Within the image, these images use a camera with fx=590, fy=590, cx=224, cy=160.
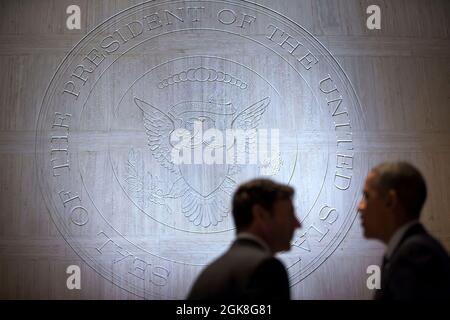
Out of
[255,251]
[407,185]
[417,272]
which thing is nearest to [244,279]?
[255,251]

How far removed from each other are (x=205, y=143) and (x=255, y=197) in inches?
108

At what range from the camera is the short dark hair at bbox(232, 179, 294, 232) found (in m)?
1.87

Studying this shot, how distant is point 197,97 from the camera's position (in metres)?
4.65

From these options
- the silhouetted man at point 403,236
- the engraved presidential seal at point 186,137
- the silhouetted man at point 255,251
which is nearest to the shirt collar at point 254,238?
the silhouetted man at point 255,251

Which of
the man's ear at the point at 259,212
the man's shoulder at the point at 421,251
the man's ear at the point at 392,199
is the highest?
the man's ear at the point at 392,199

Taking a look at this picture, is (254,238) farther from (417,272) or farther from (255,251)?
(417,272)

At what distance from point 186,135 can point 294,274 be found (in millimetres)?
1345

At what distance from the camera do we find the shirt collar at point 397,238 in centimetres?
187

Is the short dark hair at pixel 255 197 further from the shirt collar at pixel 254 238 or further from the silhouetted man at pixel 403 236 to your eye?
the silhouetted man at pixel 403 236

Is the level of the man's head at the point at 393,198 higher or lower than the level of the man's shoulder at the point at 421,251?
higher

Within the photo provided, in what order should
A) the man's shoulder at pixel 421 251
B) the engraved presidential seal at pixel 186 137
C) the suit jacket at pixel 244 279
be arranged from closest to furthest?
1. the suit jacket at pixel 244 279
2. the man's shoulder at pixel 421 251
3. the engraved presidential seal at pixel 186 137

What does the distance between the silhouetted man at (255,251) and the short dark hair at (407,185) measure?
328 mm

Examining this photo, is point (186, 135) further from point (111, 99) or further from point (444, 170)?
point (444, 170)
